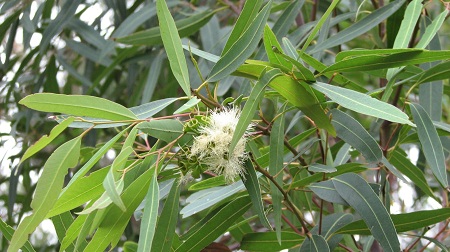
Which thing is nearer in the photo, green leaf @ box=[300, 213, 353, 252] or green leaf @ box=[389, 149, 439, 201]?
green leaf @ box=[300, 213, 353, 252]

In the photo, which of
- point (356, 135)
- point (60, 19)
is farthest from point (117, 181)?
point (60, 19)

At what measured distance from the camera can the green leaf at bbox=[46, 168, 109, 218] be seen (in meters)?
0.80

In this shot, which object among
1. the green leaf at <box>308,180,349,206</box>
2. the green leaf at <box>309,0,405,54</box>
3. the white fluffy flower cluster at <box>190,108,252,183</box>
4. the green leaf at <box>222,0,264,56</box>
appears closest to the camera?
the white fluffy flower cluster at <box>190,108,252,183</box>

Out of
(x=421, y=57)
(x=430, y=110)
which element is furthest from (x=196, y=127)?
(x=430, y=110)

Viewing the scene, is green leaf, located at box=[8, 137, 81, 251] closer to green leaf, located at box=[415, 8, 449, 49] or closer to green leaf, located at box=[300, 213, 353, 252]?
green leaf, located at box=[300, 213, 353, 252]

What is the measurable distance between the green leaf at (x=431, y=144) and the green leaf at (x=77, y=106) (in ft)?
1.50

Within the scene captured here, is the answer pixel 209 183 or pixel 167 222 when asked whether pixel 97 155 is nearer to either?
pixel 167 222

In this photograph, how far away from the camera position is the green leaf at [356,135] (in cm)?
89

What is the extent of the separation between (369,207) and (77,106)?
0.42 m

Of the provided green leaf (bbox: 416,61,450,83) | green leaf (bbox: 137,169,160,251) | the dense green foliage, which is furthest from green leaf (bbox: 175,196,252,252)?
green leaf (bbox: 416,61,450,83)

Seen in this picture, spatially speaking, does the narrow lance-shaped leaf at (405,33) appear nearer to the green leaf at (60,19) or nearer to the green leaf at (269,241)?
the green leaf at (269,241)

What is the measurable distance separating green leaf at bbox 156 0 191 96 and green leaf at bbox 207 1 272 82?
5cm

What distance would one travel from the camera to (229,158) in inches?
30.5

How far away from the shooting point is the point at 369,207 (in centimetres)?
93
